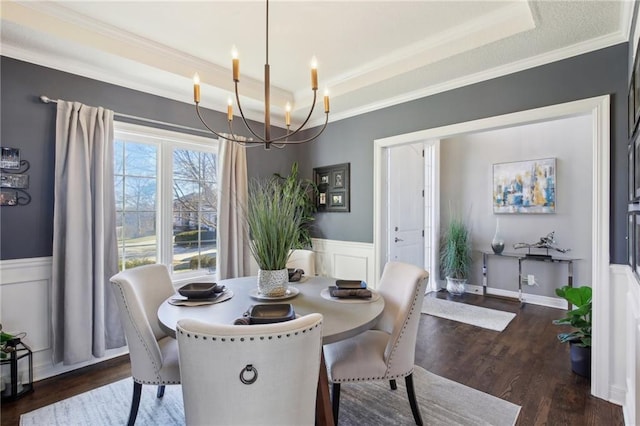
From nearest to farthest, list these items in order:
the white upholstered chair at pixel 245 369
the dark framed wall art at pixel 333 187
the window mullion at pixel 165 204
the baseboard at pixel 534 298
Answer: the white upholstered chair at pixel 245 369 → the window mullion at pixel 165 204 → the dark framed wall art at pixel 333 187 → the baseboard at pixel 534 298

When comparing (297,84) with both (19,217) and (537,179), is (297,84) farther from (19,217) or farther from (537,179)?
(537,179)

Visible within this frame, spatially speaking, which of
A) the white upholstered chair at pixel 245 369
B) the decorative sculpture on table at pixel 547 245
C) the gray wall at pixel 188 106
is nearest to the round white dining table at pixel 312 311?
the white upholstered chair at pixel 245 369

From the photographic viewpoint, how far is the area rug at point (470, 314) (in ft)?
11.5

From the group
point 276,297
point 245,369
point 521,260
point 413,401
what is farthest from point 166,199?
point 521,260

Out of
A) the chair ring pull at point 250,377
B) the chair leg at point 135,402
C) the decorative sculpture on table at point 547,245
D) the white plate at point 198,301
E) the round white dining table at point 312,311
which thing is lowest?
the chair leg at point 135,402

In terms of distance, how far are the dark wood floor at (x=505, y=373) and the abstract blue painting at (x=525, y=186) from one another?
159 cm

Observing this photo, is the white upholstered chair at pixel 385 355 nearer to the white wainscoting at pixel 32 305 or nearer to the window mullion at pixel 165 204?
the window mullion at pixel 165 204

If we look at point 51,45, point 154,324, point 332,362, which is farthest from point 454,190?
point 51,45

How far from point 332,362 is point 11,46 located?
3068 mm

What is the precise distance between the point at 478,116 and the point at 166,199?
9.90ft

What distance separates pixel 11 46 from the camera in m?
2.23

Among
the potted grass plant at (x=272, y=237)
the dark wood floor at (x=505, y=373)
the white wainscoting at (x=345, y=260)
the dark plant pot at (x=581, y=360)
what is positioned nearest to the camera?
the potted grass plant at (x=272, y=237)

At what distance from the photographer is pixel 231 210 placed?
3.41 meters

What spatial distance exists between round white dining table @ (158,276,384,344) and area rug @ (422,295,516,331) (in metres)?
2.30
